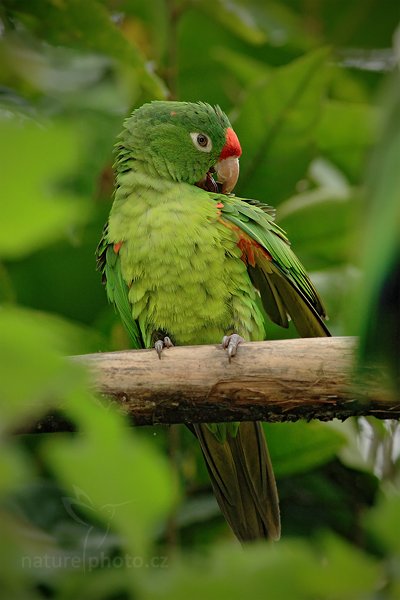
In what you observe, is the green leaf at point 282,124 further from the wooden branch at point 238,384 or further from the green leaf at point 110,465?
the green leaf at point 110,465

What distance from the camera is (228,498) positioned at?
2199 millimetres

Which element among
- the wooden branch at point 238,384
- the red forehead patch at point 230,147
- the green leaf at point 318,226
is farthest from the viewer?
the green leaf at point 318,226

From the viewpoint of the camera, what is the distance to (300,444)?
2244 millimetres

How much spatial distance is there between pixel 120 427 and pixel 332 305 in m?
2.01

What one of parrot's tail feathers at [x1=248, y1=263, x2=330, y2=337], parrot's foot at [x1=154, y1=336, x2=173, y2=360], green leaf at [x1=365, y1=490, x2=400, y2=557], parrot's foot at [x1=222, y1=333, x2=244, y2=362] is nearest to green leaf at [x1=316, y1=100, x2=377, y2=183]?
parrot's tail feathers at [x1=248, y1=263, x2=330, y2=337]

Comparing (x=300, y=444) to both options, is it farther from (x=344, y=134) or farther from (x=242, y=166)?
(x=344, y=134)

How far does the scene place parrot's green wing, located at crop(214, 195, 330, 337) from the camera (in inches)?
81.7

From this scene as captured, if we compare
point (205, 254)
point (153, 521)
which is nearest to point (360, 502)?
point (205, 254)

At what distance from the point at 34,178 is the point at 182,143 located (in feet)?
6.54

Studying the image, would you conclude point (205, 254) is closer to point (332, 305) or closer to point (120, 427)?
point (332, 305)

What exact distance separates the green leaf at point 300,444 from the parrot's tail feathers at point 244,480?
5 cm

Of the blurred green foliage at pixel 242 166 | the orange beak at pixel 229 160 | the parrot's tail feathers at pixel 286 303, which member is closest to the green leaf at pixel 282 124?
the blurred green foliage at pixel 242 166

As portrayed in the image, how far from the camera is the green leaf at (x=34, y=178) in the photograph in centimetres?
42

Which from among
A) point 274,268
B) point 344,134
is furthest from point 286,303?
point 344,134
